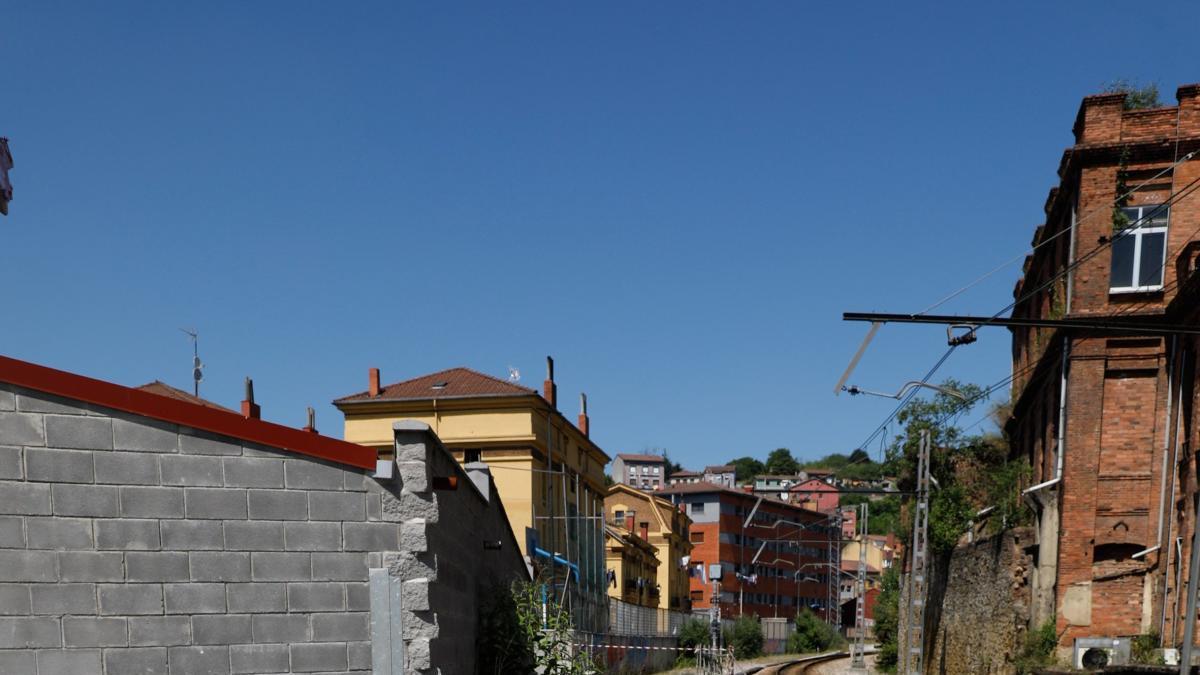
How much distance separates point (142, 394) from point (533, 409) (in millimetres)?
36348

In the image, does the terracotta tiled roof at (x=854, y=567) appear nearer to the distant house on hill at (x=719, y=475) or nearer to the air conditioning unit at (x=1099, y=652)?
the distant house on hill at (x=719, y=475)

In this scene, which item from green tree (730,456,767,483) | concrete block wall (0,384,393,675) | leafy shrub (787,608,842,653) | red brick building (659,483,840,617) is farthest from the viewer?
green tree (730,456,767,483)

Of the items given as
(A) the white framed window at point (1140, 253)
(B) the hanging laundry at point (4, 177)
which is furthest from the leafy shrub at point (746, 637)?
(B) the hanging laundry at point (4, 177)

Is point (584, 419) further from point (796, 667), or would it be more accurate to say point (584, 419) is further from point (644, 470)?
point (644, 470)

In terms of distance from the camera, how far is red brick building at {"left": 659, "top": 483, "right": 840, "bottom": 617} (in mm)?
91688

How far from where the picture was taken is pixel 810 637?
8338cm

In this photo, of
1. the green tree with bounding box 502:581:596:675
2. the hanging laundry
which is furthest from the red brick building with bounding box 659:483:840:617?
the hanging laundry

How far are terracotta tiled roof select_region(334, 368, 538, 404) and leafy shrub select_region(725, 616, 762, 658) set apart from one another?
1102 inches

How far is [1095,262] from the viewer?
971 inches

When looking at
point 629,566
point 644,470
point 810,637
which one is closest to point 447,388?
point 629,566

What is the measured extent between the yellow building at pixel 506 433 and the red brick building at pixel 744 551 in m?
41.1

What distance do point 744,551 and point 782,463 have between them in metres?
88.2

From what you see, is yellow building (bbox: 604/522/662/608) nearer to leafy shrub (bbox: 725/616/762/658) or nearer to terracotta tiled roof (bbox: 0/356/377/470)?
leafy shrub (bbox: 725/616/762/658)

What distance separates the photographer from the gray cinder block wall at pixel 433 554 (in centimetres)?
941
